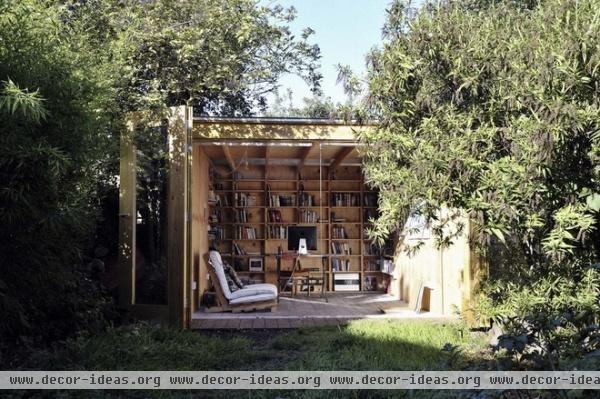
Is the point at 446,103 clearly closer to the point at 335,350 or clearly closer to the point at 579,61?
the point at 579,61

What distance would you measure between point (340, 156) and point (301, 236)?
78.0 inches

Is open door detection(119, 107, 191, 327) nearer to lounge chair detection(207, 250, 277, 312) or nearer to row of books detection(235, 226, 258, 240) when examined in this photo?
lounge chair detection(207, 250, 277, 312)

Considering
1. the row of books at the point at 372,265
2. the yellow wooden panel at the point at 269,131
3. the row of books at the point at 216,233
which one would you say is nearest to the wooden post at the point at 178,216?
the yellow wooden panel at the point at 269,131

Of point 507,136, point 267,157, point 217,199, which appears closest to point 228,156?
point 267,157

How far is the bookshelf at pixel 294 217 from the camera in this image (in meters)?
10.6

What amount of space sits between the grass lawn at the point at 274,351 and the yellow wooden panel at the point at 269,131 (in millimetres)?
2362

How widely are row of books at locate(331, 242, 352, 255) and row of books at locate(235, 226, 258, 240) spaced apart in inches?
65.4

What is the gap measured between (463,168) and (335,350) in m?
2.14

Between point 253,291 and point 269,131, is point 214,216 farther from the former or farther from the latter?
point 269,131

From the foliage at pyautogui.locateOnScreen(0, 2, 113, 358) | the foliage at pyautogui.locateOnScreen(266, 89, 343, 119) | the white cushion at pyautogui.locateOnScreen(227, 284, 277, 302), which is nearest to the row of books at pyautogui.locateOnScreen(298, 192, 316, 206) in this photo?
the white cushion at pyautogui.locateOnScreen(227, 284, 277, 302)

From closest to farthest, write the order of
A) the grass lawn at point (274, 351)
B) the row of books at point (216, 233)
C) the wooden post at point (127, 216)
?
the grass lawn at point (274, 351), the wooden post at point (127, 216), the row of books at point (216, 233)

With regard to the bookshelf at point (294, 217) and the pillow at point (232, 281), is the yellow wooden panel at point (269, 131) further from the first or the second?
the bookshelf at point (294, 217)

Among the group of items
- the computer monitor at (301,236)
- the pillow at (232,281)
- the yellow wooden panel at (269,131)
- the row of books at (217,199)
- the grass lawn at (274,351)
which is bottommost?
the grass lawn at (274,351)

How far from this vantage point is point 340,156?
939cm
